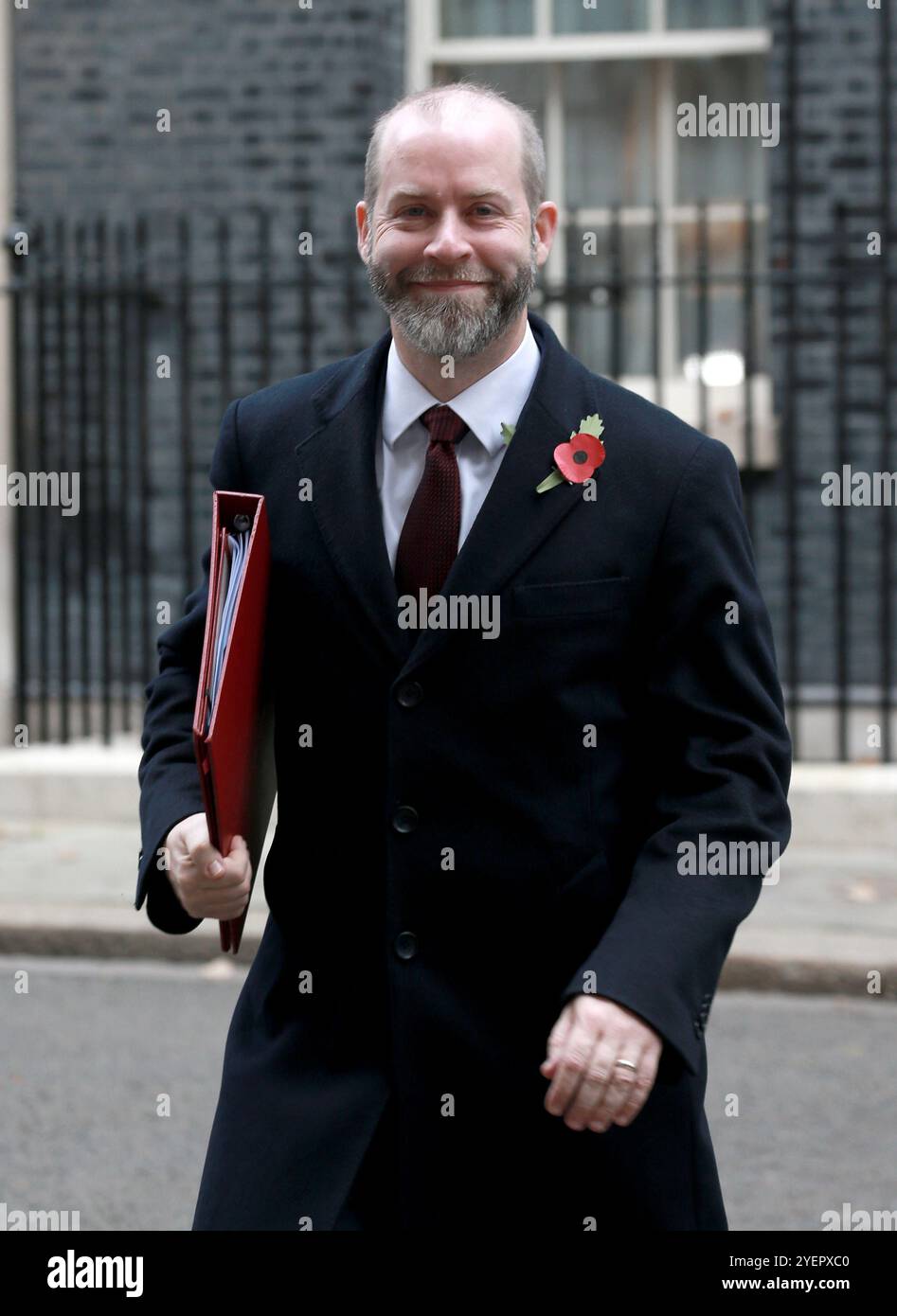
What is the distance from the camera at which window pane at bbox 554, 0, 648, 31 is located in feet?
33.7

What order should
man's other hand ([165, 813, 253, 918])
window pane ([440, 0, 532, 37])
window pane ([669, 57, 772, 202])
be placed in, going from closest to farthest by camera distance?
man's other hand ([165, 813, 253, 918]) < window pane ([669, 57, 772, 202]) < window pane ([440, 0, 532, 37])

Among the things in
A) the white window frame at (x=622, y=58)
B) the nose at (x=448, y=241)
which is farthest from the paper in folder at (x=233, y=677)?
the white window frame at (x=622, y=58)

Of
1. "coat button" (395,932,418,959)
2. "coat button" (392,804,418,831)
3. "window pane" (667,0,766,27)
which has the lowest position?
"coat button" (395,932,418,959)

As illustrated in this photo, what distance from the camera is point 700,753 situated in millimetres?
2334

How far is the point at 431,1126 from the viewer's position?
2.37 meters

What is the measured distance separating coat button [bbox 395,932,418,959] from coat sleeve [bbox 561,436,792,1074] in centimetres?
20

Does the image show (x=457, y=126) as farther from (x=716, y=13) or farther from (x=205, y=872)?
(x=716, y=13)

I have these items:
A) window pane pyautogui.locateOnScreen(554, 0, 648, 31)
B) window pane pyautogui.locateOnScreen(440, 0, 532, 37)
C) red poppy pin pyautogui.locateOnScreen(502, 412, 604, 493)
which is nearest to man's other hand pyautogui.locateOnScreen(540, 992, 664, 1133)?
red poppy pin pyautogui.locateOnScreen(502, 412, 604, 493)

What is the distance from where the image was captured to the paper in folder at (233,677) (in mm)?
2193

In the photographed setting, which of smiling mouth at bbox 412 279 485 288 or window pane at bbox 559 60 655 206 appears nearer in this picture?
smiling mouth at bbox 412 279 485 288

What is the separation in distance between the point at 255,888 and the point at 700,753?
5952 mm

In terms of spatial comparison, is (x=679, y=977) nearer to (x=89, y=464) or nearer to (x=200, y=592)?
(x=200, y=592)

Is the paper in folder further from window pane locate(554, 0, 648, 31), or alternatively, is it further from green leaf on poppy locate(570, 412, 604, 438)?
window pane locate(554, 0, 648, 31)
